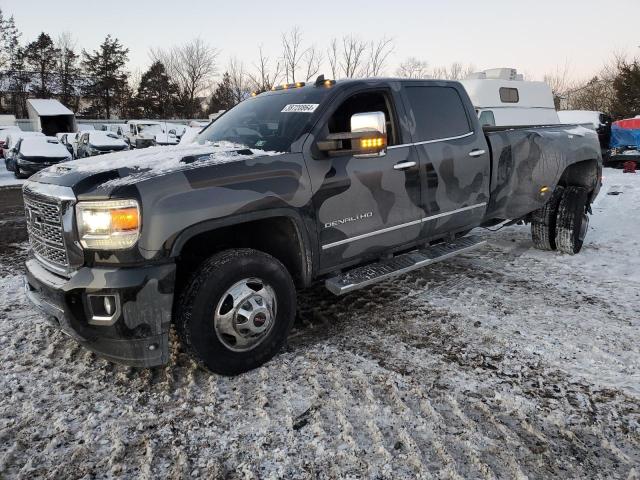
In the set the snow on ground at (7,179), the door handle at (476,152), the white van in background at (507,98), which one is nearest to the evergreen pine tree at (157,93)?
the snow on ground at (7,179)

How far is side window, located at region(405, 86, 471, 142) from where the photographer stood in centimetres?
409

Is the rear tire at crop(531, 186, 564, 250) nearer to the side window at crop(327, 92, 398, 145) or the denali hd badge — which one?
the side window at crop(327, 92, 398, 145)

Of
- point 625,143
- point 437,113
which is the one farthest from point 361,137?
point 625,143

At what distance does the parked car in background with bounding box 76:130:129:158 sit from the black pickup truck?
654 inches

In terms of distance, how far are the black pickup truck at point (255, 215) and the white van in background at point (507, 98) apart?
6.95 metres

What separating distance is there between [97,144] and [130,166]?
18071mm

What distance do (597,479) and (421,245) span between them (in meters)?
2.46

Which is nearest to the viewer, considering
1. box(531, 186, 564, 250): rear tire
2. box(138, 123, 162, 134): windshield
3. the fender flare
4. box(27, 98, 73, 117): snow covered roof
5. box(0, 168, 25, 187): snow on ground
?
the fender flare

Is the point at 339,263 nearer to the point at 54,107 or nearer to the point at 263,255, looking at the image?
the point at 263,255

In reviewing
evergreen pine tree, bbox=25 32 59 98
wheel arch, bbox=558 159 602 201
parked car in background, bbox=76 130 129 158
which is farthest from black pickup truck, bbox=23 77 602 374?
evergreen pine tree, bbox=25 32 59 98

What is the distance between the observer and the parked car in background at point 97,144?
1870 centimetres

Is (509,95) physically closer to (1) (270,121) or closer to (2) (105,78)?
(1) (270,121)

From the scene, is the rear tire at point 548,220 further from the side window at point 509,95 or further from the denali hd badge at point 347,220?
the side window at point 509,95

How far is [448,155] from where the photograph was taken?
4160mm
